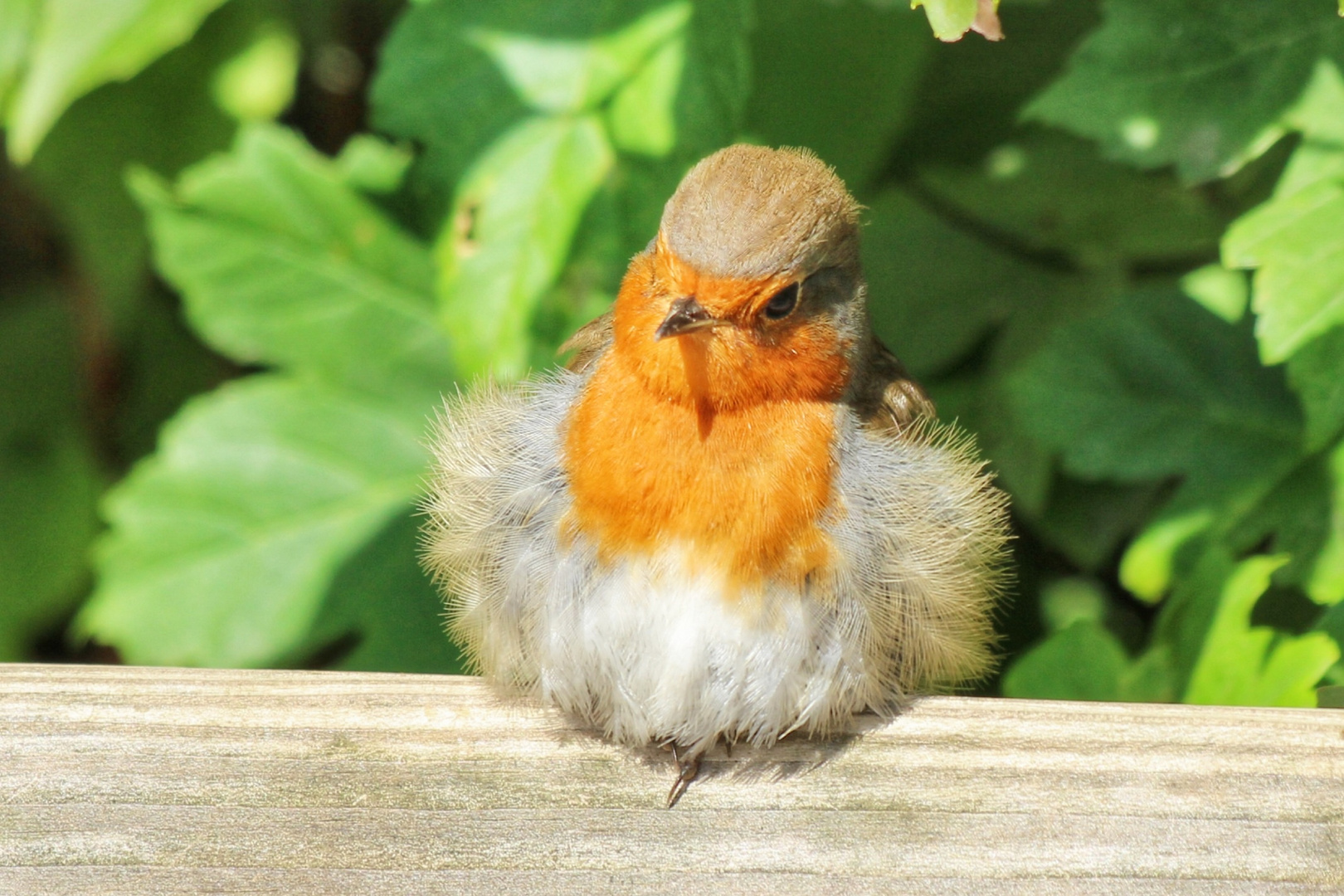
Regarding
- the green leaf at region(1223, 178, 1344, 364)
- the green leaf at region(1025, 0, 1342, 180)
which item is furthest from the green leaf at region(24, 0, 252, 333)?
the green leaf at region(1223, 178, 1344, 364)

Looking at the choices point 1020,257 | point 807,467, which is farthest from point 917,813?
point 1020,257

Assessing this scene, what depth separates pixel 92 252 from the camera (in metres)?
3.82

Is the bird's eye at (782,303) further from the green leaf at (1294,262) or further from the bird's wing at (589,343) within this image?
the green leaf at (1294,262)

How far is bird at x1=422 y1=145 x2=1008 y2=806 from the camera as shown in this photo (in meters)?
2.21

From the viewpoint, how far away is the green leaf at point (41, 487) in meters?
3.88

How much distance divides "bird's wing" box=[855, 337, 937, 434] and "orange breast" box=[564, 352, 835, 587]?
8.9 inches

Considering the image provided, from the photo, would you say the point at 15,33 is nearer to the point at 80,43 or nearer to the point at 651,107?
the point at 80,43

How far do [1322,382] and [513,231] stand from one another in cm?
151

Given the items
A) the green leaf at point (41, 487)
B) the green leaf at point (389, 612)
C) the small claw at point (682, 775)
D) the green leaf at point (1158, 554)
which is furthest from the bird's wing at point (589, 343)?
the green leaf at point (41, 487)

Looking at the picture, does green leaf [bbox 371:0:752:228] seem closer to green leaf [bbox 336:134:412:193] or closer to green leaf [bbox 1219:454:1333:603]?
green leaf [bbox 336:134:412:193]

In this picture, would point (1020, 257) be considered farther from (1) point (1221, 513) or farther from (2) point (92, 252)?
(2) point (92, 252)

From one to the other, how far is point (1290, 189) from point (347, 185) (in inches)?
90.6

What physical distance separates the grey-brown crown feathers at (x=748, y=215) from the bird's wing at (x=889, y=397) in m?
0.35

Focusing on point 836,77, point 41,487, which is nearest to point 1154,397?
point 836,77
